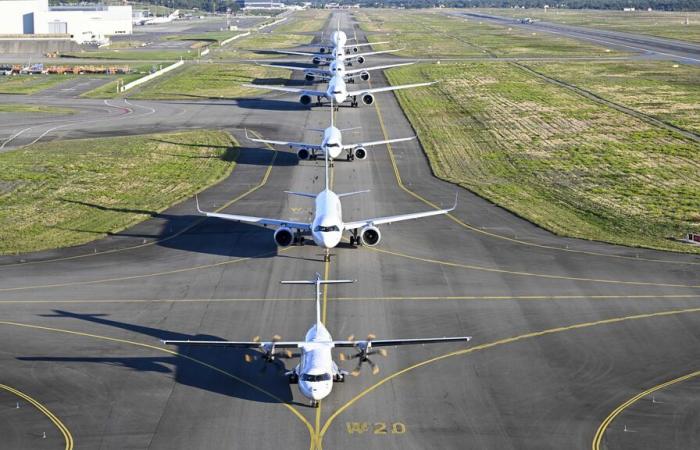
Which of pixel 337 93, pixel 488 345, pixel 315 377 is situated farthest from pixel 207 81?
pixel 315 377

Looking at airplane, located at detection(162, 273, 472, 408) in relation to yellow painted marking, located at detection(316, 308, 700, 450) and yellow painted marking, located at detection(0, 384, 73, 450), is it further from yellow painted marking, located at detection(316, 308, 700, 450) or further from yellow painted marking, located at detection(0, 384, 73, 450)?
yellow painted marking, located at detection(0, 384, 73, 450)

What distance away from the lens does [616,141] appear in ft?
345

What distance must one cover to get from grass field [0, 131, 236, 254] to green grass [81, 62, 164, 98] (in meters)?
44.7

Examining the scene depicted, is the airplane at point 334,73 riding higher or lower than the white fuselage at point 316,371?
higher

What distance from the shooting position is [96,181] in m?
87.8

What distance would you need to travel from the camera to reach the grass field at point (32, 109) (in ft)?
435

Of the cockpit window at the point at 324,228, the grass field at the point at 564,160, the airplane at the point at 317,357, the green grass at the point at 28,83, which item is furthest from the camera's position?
the green grass at the point at 28,83

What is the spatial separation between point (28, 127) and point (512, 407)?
97560 millimetres

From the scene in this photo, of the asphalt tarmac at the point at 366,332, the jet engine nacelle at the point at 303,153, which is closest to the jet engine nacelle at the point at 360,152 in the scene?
the jet engine nacelle at the point at 303,153

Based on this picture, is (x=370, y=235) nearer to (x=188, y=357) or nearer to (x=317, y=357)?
(x=188, y=357)

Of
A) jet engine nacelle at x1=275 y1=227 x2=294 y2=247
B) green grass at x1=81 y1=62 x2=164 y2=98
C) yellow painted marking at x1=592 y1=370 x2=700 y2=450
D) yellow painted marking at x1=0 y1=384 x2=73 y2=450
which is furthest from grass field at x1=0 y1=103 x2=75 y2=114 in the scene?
Result: yellow painted marking at x1=592 y1=370 x2=700 y2=450

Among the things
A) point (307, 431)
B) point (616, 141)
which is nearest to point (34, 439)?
point (307, 431)

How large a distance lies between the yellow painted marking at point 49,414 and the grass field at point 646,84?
95.7 meters

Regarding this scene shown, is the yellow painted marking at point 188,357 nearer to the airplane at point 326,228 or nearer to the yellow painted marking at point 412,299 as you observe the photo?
the yellow painted marking at point 412,299
